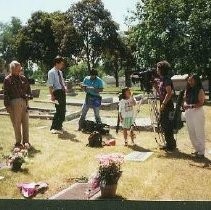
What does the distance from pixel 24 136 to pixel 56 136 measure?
83.7 inches

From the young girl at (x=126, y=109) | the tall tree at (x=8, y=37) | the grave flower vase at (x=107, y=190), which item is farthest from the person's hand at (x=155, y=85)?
the tall tree at (x=8, y=37)

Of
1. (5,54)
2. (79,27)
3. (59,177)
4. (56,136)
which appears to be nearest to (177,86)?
(79,27)

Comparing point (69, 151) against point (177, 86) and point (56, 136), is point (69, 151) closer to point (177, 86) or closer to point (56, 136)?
point (56, 136)

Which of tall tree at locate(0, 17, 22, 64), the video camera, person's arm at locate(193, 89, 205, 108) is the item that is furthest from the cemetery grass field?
tall tree at locate(0, 17, 22, 64)

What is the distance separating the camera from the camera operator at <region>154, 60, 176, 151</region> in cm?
1133

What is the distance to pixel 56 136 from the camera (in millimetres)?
14117

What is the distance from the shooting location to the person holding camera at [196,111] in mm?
10789

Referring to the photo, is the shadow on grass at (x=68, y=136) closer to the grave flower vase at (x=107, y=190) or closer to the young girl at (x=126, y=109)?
the young girl at (x=126, y=109)

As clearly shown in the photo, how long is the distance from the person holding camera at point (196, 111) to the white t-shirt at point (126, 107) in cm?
204

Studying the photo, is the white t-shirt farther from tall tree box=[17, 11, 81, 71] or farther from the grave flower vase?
tall tree box=[17, 11, 81, 71]

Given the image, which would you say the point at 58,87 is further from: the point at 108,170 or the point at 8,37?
the point at 8,37

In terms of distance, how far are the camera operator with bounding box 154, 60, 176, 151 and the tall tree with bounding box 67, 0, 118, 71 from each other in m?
44.0

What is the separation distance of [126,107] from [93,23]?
43025 mm

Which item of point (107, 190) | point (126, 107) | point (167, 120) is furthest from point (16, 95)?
point (107, 190)
